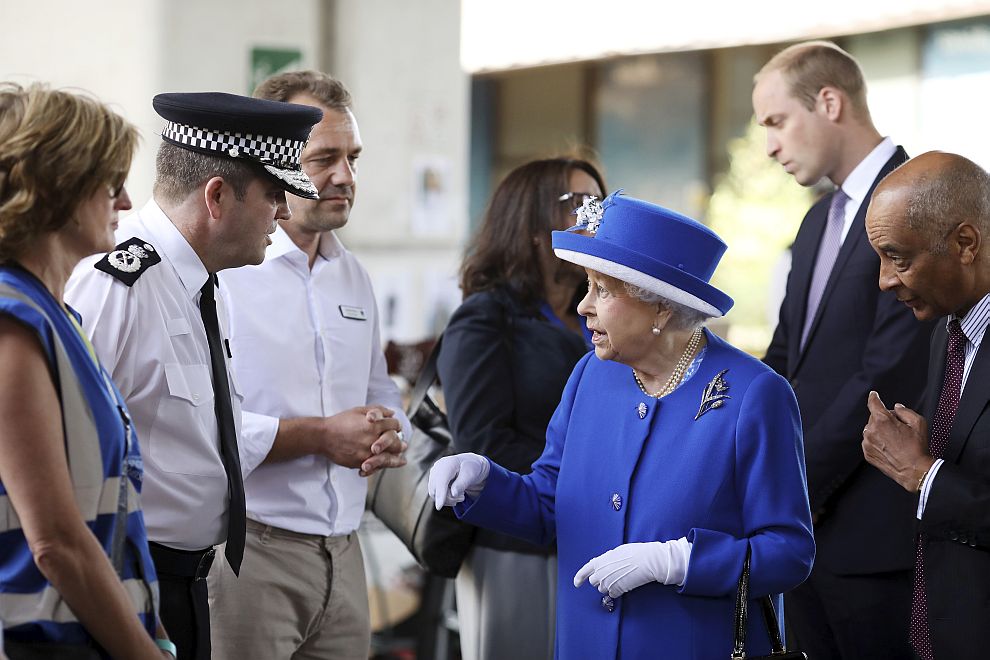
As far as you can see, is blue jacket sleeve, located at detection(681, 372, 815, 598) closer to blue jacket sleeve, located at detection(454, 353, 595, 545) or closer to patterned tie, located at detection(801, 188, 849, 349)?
blue jacket sleeve, located at detection(454, 353, 595, 545)

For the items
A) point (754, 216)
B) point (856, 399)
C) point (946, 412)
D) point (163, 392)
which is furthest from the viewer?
point (754, 216)

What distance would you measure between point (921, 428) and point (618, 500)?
63 centimetres

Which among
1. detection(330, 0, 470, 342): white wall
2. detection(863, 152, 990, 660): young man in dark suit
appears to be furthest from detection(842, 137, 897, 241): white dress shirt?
detection(330, 0, 470, 342): white wall

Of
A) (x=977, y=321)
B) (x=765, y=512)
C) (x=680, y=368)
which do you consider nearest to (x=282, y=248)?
(x=680, y=368)

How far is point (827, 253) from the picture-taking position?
9.61 ft

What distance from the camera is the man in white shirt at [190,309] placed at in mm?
1903

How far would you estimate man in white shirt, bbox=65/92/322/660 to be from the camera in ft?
6.24

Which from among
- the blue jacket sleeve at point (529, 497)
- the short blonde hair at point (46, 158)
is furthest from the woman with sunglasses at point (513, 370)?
the short blonde hair at point (46, 158)

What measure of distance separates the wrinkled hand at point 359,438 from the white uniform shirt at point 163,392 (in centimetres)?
41

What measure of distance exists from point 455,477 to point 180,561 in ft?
1.68

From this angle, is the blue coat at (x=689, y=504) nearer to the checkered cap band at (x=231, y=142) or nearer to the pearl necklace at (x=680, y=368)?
the pearl necklace at (x=680, y=368)

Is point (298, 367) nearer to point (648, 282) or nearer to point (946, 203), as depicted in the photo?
point (648, 282)

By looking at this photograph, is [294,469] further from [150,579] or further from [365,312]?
[150,579]

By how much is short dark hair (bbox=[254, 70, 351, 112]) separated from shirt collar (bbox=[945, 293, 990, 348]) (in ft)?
→ 4.65
